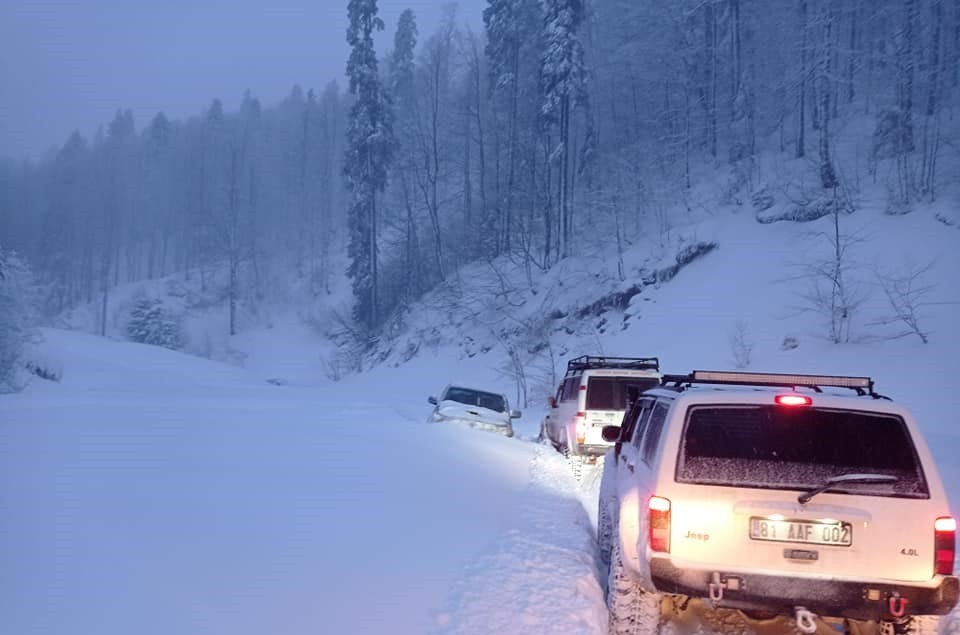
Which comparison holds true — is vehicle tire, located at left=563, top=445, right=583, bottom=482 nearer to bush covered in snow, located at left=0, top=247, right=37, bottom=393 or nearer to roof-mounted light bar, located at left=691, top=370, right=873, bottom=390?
roof-mounted light bar, located at left=691, top=370, right=873, bottom=390

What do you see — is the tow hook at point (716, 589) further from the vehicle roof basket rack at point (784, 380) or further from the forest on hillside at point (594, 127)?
the forest on hillside at point (594, 127)

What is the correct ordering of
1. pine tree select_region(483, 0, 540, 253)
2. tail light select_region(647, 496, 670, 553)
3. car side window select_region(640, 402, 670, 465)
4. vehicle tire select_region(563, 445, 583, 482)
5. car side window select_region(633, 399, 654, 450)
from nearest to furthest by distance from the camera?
tail light select_region(647, 496, 670, 553), car side window select_region(640, 402, 670, 465), car side window select_region(633, 399, 654, 450), vehicle tire select_region(563, 445, 583, 482), pine tree select_region(483, 0, 540, 253)

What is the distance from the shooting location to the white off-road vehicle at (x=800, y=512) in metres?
4.54

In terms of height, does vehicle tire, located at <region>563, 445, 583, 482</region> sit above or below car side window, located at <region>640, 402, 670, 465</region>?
below

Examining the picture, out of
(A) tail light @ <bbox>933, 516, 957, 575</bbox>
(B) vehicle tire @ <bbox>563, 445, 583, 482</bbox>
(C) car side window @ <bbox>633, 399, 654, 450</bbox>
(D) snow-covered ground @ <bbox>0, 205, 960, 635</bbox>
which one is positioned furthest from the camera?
(B) vehicle tire @ <bbox>563, 445, 583, 482</bbox>

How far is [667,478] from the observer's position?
4781mm

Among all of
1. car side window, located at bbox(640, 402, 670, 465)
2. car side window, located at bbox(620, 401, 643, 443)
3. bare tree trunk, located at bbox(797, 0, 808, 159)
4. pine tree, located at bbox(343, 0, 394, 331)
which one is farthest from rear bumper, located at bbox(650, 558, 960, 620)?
pine tree, located at bbox(343, 0, 394, 331)

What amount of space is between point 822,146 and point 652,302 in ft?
28.6

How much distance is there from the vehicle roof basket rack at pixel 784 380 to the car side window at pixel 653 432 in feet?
0.88

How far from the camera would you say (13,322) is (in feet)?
90.2

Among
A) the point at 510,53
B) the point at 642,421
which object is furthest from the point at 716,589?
the point at 510,53

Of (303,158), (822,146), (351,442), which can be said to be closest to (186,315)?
(303,158)

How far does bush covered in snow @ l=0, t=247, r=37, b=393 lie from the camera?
89.0 feet

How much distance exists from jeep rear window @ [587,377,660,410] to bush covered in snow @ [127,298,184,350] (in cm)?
5244
